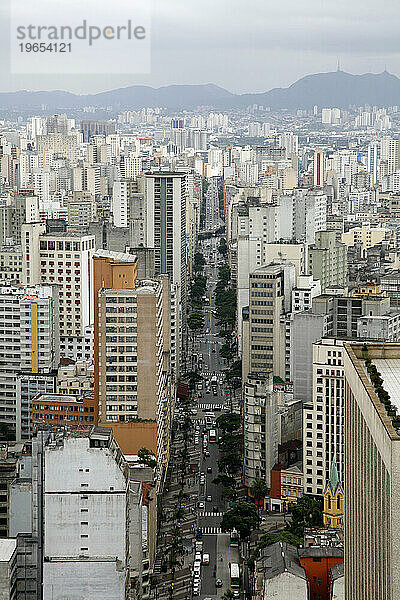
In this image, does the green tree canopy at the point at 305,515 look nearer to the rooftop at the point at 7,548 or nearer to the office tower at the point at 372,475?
the rooftop at the point at 7,548

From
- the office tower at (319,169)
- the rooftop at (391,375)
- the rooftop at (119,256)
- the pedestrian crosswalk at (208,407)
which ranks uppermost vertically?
the office tower at (319,169)

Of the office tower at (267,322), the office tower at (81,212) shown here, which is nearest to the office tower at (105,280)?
the office tower at (267,322)

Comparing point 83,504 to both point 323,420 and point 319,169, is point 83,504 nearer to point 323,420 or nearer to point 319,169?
point 323,420

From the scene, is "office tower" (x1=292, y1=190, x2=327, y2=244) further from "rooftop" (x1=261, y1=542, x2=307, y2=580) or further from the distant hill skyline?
"rooftop" (x1=261, y1=542, x2=307, y2=580)

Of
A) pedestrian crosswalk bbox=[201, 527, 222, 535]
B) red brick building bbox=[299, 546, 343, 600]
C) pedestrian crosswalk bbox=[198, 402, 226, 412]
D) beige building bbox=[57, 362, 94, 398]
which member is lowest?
pedestrian crosswalk bbox=[201, 527, 222, 535]

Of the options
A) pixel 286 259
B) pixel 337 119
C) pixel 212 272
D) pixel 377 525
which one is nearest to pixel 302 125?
pixel 337 119

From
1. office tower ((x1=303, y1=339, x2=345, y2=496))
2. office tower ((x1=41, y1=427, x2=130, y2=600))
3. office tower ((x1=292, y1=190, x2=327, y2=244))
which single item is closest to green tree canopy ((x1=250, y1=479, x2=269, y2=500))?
office tower ((x1=303, y1=339, x2=345, y2=496))

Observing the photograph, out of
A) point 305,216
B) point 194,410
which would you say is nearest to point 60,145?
point 305,216
